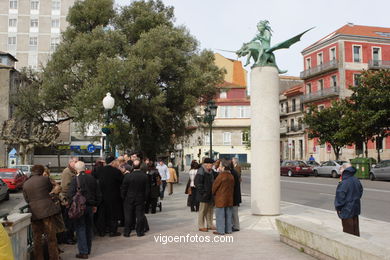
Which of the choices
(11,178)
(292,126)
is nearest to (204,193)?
(11,178)

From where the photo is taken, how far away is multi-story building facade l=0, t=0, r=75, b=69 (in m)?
68.6

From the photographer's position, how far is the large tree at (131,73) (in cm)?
2317

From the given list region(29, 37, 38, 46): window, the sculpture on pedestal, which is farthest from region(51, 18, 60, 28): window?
the sculpture on pedestal

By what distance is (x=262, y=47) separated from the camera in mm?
12883

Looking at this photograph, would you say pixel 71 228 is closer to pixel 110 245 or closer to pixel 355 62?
pixel 110 245

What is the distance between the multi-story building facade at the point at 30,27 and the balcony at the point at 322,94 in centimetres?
3965

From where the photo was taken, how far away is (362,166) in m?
32.8

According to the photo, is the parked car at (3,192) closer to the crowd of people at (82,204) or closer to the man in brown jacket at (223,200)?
the crowd of people at (82,204)

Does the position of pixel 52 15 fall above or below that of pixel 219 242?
above

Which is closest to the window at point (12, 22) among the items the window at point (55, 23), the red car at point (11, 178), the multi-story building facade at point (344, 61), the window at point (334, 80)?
the window at point (55, 23)

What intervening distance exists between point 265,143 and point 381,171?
2093cm

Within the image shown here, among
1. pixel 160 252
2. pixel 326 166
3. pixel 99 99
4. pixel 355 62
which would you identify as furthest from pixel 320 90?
pixel 160 252

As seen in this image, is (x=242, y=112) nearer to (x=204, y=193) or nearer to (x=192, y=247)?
(x=204, y=193)

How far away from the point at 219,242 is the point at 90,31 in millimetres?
22292
